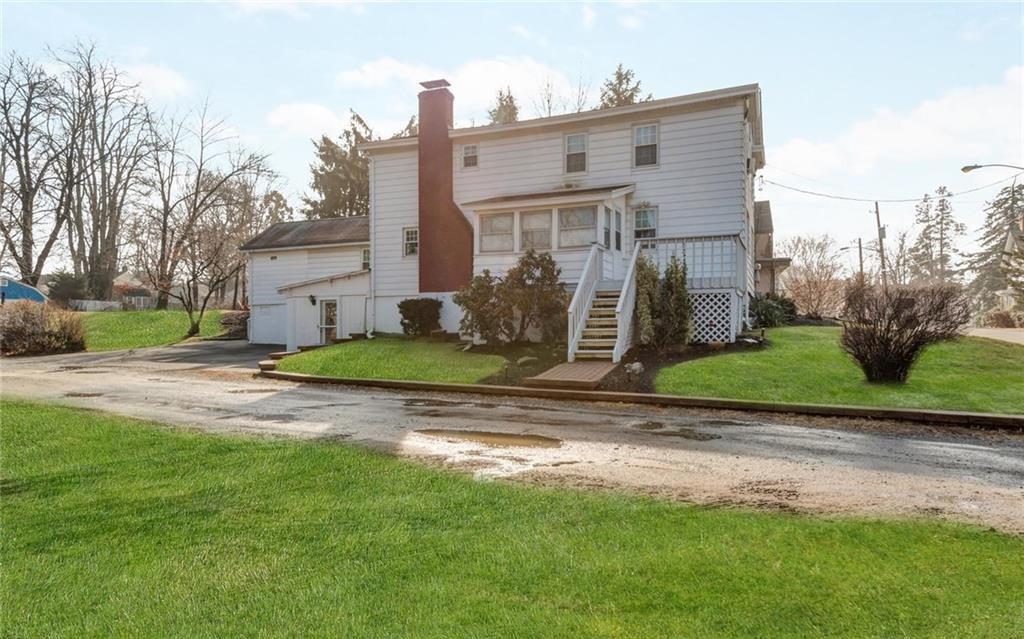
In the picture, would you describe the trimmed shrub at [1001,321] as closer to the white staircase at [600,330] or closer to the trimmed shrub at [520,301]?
the white staircase at [600,330]

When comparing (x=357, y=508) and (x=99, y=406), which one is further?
(x=99, y=406)

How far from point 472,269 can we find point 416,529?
15658 mm

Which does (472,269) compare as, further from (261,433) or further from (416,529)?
(416,529)

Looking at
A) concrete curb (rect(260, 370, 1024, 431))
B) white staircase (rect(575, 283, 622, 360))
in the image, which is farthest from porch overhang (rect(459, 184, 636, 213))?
concrete curb (rect(260, 370, 1024, 431))

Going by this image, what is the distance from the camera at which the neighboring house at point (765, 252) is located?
28656 mm

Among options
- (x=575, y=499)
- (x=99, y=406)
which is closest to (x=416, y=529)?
(x=575, y=499)

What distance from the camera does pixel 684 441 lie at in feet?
23.5

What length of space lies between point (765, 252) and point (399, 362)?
26.7 meters

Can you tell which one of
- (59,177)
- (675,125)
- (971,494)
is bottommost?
(971,494)

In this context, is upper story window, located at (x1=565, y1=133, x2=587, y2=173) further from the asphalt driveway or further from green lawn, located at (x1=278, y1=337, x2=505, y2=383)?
the asphalt driveway

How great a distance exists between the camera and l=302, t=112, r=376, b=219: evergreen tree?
4622cm

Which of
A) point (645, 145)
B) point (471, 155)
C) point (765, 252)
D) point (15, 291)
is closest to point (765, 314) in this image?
point (645, 145)

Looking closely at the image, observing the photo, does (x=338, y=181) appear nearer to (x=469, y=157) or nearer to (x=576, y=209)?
(x=469, y=157)

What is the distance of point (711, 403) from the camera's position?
9.98m
